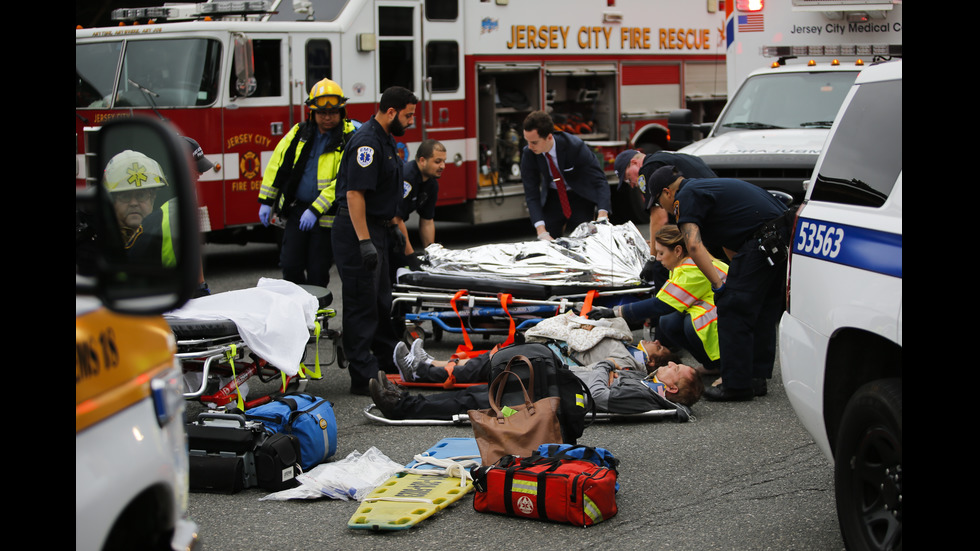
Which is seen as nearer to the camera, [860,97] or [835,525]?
[860,97]

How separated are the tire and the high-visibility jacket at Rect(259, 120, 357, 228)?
15.5ft

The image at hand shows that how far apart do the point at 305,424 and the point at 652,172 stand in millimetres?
3433

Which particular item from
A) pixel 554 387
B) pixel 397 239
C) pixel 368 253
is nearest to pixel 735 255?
pixel 554 387

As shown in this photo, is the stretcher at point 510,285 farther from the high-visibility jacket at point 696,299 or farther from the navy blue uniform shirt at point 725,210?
the navy blue uniform shirt at point 725,210

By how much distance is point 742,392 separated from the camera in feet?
22.3

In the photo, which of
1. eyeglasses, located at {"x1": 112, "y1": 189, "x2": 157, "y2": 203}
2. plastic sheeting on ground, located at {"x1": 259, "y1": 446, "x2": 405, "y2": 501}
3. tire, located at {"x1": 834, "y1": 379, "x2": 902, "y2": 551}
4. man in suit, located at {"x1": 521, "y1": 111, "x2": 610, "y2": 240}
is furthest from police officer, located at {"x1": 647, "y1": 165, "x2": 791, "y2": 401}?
eyeglasses, located at {"x1": 112, "y1": 189, "x2": 157, "y2": 203}

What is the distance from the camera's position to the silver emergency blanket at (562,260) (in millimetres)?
8211

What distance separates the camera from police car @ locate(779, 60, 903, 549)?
354cm

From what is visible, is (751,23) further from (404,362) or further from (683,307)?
(404,362)

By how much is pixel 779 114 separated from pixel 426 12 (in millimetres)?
4374

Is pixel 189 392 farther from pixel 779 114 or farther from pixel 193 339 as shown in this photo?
pixel 779 114
